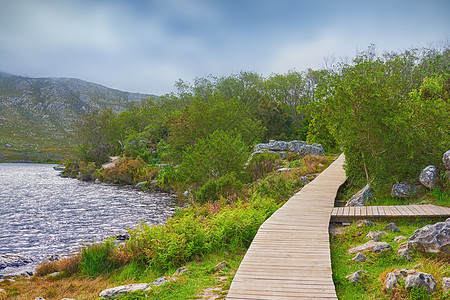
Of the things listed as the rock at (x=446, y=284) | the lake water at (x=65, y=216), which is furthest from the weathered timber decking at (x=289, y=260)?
the lake water at (x=65, y=216)

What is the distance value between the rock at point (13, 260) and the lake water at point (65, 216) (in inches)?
9.5

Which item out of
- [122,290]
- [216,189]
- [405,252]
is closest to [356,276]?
[405,252]

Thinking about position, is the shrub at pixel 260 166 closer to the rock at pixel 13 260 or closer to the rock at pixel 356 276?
the rock at pixel 13 260

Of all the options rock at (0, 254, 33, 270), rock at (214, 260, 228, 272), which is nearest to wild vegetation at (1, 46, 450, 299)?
rock at (214, 260, 228, 272)

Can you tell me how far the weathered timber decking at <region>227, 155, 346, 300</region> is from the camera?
4.28 meters

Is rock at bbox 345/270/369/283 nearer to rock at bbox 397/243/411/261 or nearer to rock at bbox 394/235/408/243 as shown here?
rock at bbox 397/243/411/261

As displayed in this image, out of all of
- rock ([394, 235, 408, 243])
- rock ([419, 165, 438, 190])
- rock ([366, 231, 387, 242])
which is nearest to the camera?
rock ([394, 235, 408, 243])

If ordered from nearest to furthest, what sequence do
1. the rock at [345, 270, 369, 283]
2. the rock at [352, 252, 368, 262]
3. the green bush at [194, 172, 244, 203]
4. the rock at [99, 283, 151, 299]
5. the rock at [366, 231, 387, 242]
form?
the rock at [345, 270, 369, 283]
the rock at [99, 283, 151, 299]
the rock at [352, 252, 368, 262]
the rock at [366, 231, 387, 242]
the green bush at [194, 172, 244, 203]

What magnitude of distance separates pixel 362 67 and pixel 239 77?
40.3 meters

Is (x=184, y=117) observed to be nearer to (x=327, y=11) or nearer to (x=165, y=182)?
(x=165, y=182)

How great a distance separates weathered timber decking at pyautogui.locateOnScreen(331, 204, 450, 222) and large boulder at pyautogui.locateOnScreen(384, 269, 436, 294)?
4.51 meters

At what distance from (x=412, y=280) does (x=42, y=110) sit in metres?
155

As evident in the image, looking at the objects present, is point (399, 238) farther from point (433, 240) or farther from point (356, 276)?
point (356, 276)

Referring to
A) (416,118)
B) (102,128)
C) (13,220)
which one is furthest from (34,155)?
(416,118)
